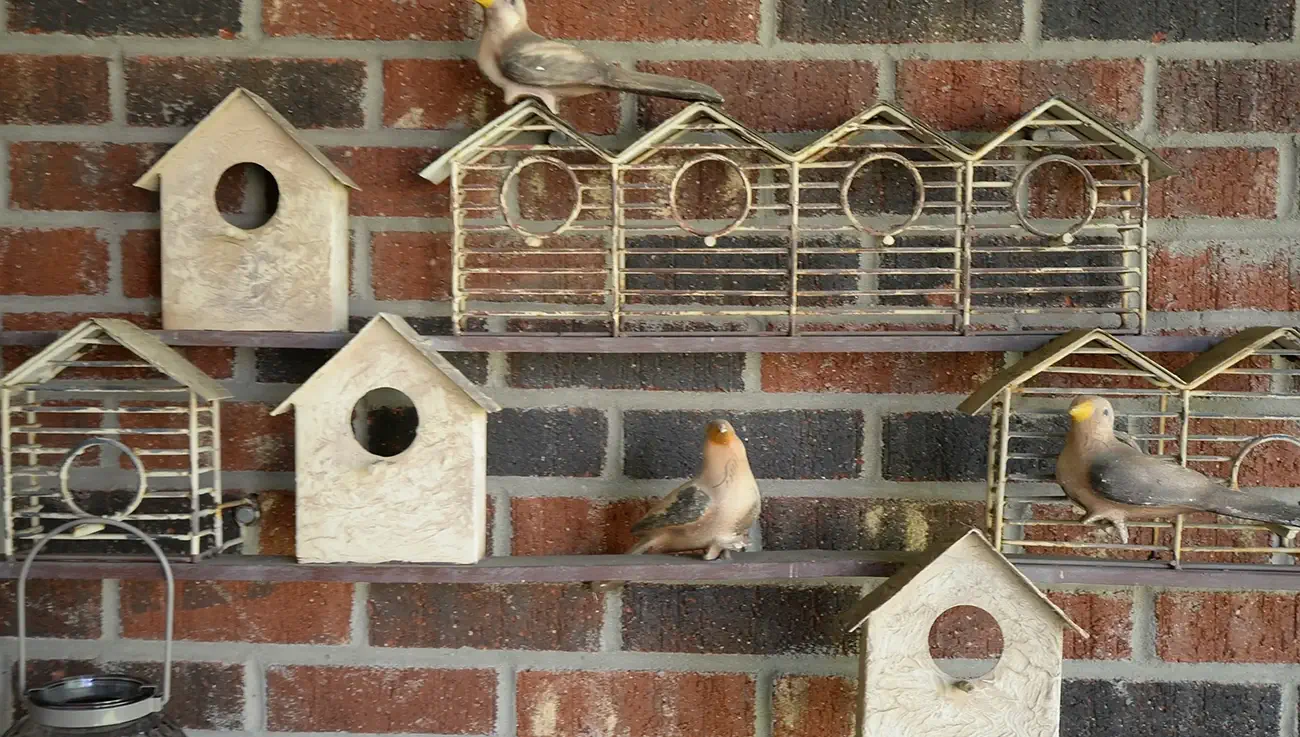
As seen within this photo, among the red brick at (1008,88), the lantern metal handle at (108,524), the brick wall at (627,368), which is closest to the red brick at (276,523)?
the brick wall at (627,368)

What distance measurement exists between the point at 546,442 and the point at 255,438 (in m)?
0.26

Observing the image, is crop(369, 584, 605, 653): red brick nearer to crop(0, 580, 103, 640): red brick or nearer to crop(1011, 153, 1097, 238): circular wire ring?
crop(0, 580, 103, 640): red brick

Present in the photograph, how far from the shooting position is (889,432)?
2.88ft

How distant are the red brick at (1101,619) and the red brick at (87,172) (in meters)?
0.89

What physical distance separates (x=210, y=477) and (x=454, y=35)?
1.48ft

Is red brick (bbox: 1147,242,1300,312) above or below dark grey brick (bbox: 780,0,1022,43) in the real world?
below

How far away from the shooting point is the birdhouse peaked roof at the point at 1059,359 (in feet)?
2.50

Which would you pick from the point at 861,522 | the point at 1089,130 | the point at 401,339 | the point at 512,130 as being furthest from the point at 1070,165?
the point at 401,339

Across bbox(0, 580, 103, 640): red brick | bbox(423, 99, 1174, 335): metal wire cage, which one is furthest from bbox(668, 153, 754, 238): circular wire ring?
bbox(0, 580, 103, 640): red brick

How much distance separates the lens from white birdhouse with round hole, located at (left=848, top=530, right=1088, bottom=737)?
0.77 meters

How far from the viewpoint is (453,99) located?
0.88 metres

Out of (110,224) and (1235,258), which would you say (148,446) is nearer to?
(110,224)

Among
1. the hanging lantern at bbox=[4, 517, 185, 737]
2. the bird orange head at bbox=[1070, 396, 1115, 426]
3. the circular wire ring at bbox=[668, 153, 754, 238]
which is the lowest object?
the hanging lantern at bbox=[4, 517, 185, 737]

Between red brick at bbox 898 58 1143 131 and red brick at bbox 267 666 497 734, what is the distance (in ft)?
2.12
